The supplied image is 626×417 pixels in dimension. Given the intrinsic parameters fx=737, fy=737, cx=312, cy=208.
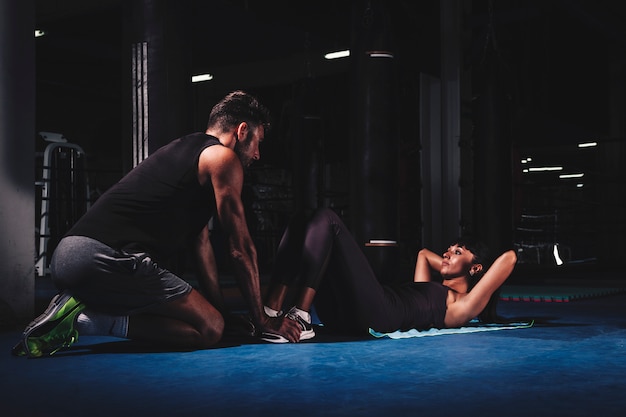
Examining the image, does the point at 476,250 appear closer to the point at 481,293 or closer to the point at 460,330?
the point at 481,293

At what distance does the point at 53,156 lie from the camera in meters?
8.16

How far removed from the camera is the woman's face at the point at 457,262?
3389mm

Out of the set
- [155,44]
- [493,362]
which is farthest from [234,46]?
[493,362]

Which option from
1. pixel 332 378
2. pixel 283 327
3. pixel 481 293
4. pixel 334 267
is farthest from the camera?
pixel 481 293

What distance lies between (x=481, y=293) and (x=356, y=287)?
64 centimetres

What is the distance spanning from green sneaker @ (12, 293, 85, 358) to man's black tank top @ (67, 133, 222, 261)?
0.88 ft

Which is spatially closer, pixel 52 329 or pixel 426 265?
pixel 52 329

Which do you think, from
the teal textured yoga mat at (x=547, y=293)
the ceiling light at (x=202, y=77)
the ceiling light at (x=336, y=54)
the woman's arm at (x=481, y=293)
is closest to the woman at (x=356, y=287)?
the woman's arm at (x=481, y=293)

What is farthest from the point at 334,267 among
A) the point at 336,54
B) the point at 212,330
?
the point at 336,54

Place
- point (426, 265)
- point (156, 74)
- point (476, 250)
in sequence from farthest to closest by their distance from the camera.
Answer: point (156, 74)
point (426, 265)
point (476, 250)

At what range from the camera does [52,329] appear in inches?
107

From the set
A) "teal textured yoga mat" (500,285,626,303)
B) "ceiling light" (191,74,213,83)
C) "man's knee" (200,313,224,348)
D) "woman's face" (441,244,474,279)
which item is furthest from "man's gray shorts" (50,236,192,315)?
"ceiling light" (191,74,213,83)

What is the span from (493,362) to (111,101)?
44.3ft

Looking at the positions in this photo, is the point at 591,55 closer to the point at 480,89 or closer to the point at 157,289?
the point at 480,89
